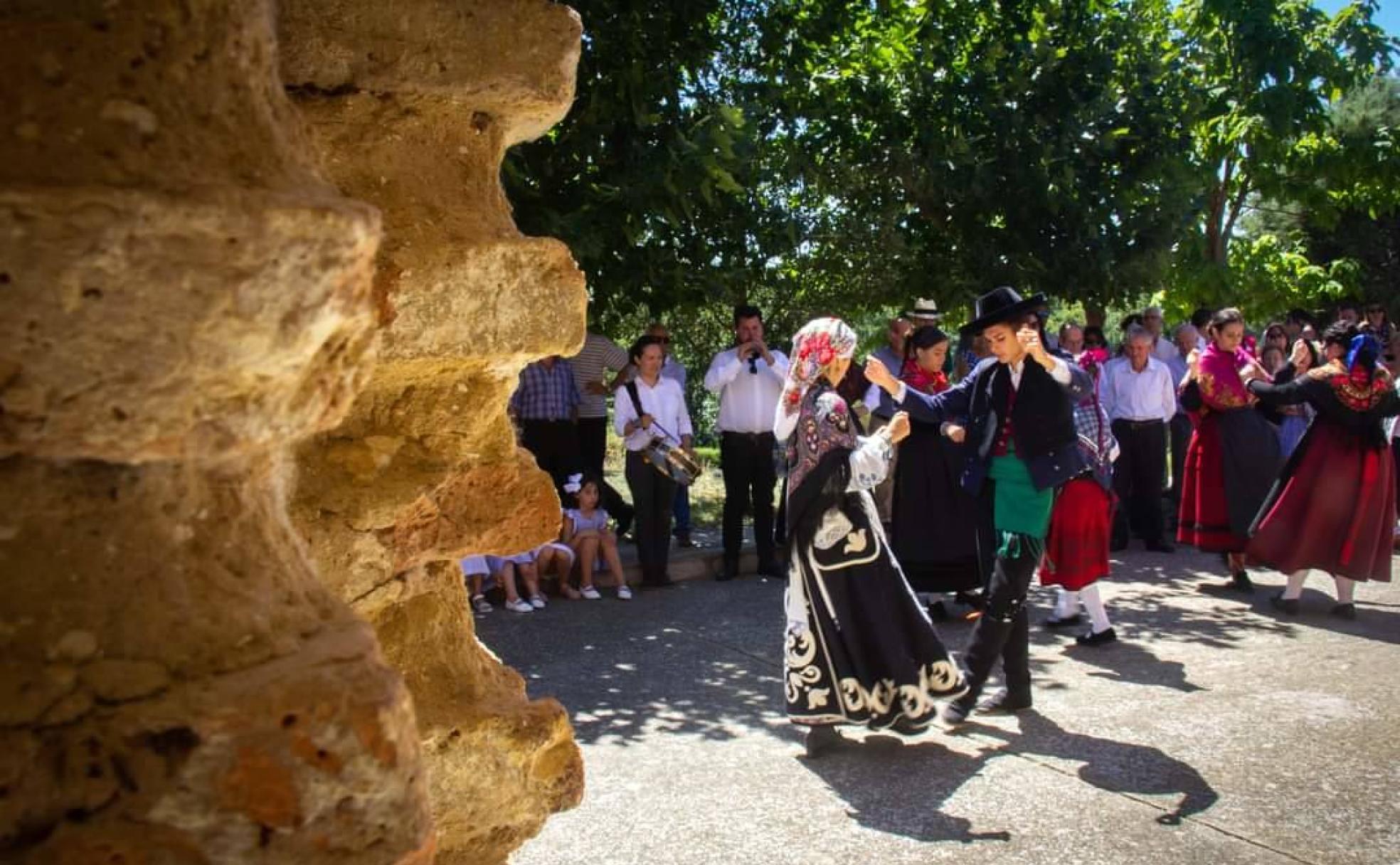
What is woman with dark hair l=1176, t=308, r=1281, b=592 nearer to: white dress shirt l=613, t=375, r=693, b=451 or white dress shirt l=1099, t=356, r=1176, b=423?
white dress shirt l=1099, t=356, r=1176, b=423

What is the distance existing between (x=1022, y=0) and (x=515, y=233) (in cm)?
1161

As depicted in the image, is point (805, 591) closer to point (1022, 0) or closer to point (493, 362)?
point (493, 362)

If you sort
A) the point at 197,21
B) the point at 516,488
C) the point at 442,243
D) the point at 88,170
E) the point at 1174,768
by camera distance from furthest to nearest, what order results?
the point at 1174,768 → the point at 516,488 → the point at 442,243 → the point at 197,21 → the point at 88,170

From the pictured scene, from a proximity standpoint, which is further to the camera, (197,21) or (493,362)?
(493,362)

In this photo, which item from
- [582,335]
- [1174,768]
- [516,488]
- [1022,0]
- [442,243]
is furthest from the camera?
[1022,0]

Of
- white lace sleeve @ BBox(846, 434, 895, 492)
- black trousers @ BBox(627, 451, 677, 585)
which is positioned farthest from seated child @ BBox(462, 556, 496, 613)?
white lace sleeve @ BBox(846, 434, 895, 492)

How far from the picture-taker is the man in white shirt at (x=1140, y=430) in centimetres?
1093

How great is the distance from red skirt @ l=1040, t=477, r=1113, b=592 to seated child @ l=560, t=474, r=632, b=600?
2.92 m

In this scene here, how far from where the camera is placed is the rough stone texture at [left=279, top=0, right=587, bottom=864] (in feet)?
5.48

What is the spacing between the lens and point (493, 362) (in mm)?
1766

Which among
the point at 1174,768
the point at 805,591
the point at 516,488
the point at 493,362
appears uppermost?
the point at 493,362

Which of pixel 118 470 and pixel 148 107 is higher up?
pixel 148 107

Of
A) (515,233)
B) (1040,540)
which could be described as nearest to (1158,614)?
(1040,540)

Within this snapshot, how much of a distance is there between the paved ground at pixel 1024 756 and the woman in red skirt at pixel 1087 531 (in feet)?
1.00
